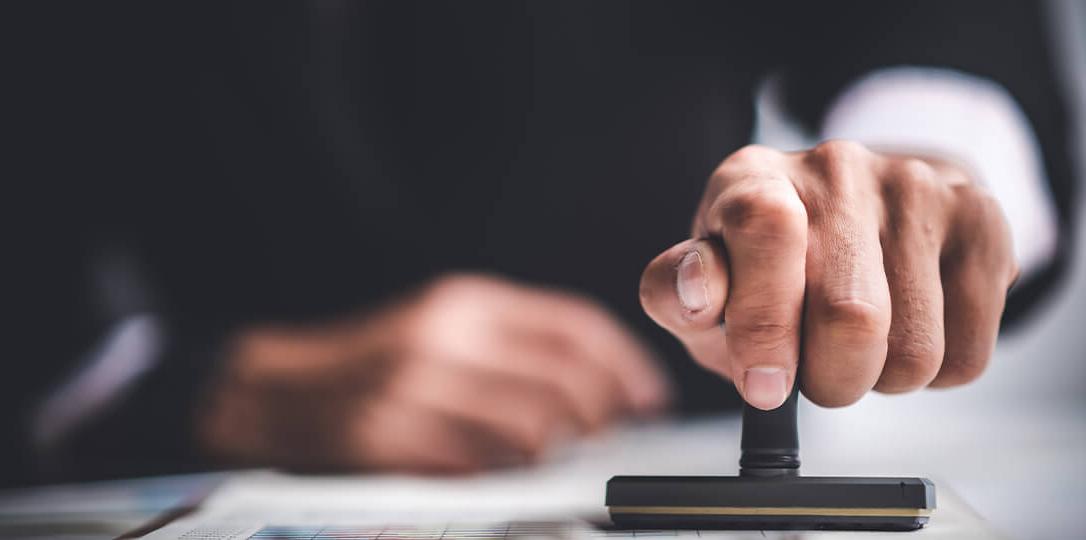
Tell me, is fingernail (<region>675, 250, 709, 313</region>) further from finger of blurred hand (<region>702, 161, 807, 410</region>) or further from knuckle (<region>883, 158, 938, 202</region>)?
knuckle (<region>883, 158, 938, 202</region>)

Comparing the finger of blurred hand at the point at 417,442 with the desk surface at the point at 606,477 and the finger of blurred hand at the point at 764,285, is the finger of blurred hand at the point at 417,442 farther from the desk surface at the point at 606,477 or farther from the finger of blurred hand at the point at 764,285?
the finger of blurred hand at the point at 764,285

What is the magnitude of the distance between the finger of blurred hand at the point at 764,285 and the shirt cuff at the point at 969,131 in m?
0.50

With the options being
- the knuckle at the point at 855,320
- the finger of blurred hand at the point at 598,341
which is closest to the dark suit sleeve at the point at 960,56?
the finger of blurred hand at the point at 598,341

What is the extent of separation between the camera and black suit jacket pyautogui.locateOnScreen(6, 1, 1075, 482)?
844 mm

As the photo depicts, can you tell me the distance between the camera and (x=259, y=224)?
0.99 meters

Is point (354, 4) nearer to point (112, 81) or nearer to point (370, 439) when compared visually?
point (112, 81)

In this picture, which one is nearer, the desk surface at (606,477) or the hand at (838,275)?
the hand at (838,275)

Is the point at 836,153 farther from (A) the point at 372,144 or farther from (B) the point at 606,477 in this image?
(A) the point at 372,144

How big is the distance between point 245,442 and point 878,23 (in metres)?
0.88

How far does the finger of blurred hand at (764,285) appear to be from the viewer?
13.2 inches

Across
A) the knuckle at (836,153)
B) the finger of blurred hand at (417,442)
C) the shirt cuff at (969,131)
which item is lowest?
the finger of blurred hand at (417,442)

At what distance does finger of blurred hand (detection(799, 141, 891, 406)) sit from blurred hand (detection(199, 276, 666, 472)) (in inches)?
16.2

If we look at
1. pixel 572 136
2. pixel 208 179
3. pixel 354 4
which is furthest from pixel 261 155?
pixel 572 136

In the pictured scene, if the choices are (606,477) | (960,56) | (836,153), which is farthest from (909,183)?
(960,56)
